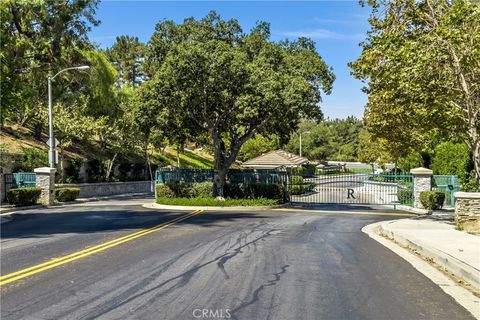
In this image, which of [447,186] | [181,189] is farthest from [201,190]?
[447,186]

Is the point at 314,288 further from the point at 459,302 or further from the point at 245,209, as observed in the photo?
the point at 245,209

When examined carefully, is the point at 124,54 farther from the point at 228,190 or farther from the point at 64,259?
the point at 64,259

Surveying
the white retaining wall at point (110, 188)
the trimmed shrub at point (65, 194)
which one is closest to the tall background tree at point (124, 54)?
the white retaining wall at point (110, 188)

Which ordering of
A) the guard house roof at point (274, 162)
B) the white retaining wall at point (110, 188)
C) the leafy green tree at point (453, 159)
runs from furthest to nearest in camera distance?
the guard house roof at point (274, 162) → the white retaining wall at point (110, 188) → the leafy green tree at point (453, 159)

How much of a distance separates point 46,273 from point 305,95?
63.1 feet

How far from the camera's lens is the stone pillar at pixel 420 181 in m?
24.9

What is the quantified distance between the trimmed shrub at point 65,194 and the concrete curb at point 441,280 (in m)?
23.0

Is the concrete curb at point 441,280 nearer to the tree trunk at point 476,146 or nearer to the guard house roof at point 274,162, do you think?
the tree trunk at point 476,146

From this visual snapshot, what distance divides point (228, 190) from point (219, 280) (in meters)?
21.1

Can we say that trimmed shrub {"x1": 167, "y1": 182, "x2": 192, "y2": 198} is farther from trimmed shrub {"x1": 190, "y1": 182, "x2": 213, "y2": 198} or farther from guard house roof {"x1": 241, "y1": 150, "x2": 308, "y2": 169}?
guard house roof {"x1": 241, "y1": 150, "x2": 308, "y2": 169}

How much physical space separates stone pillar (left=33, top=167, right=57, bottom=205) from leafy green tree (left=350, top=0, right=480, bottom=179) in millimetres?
18659

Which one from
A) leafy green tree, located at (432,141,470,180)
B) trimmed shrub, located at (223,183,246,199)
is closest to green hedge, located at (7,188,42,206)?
trimmed shrub, located at (223,183,246,199)

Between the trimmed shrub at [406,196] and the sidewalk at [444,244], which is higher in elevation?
the trimmed shrub at [406,196]

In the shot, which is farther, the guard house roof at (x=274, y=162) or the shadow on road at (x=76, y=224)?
the guard house roof at (x=274, y=162)
